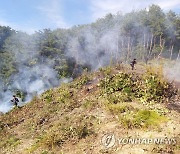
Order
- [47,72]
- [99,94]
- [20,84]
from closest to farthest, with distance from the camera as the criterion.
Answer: [99,94] < [20,84] < [47,72]

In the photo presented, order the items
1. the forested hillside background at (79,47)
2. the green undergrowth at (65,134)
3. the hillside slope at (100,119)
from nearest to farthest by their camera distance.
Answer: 1. the hillside slope at (100,119)
2. the green undergrowth at (65,134)
3. the forested hillside background at (79,47)

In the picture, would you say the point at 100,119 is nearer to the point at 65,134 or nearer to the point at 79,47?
the point at 65,134

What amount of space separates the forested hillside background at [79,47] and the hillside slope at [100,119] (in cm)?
1067

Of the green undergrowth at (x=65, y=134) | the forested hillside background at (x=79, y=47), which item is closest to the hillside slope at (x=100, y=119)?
the green undergrowth at (x=65, y=134)

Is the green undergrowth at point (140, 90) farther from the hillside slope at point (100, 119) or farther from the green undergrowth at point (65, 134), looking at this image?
the green undergrowth at point (65, 134)

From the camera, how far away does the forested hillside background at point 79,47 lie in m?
24.4

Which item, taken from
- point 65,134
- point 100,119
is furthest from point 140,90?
point 65,134

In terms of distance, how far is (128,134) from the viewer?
8.12 m

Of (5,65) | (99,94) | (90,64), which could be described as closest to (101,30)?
(90,64)

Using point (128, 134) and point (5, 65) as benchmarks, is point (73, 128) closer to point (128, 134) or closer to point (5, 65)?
point (128, 134)

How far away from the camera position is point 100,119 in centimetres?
955

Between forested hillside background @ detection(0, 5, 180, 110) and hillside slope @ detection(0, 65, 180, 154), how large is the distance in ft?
35.0

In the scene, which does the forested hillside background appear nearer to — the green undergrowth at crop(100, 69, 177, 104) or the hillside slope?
the hillside slope

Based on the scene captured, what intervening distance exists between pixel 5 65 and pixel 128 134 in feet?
64.6
